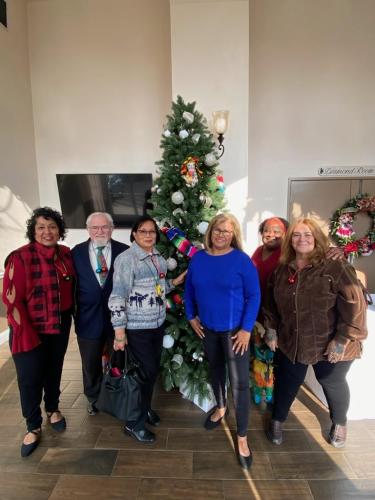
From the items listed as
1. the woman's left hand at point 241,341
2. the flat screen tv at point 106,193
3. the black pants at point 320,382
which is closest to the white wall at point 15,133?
the flat screen tv at point 106,193

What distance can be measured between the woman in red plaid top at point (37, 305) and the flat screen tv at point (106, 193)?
2509 mm

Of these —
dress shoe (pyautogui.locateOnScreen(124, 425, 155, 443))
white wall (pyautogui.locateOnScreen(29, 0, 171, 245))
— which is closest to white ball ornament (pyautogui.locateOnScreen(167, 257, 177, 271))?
dress shoe (pyautogui.locateOnScreen(124, 425, 155, 443))

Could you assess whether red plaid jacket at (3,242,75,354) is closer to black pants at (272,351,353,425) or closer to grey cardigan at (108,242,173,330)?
grey cardigan at (108,242,173,330)

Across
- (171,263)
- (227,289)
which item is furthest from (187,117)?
(227,289)

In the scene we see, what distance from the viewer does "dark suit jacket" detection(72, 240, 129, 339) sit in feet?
6.22

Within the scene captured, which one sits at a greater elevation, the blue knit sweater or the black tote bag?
the blue knit sweater

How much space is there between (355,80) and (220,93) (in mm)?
2324

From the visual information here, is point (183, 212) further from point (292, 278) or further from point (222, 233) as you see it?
point (292, 278)

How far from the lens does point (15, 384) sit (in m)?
2.60

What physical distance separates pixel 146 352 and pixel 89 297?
53cm

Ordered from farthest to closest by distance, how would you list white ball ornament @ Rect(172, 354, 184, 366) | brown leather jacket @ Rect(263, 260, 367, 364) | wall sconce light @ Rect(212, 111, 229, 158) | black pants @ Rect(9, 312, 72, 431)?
wall sconce light @ Rect(212, 111, 229, 158)
white ball ornament @ Rect(172, 354, 184, 366)
black pants @ Rect(9, 312, 72, 431)
brown leather jacket @ Rect(263, 260, 367, 364)

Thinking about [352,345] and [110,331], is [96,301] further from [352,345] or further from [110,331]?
[352,345]

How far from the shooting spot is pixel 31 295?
1717mm

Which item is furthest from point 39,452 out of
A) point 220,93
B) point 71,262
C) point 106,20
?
point 106,20
